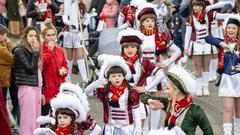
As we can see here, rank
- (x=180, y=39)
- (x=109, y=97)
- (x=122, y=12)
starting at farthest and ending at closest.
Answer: (x=180, y=39)
(x=122, y=12)
(x=109, y=97)

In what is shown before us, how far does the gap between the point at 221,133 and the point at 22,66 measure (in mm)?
2833

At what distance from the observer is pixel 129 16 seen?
37.4 feet

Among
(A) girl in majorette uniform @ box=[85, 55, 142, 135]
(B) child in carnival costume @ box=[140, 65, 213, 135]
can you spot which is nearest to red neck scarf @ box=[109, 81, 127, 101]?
(A) girl in majorette uniform @ box=[85, 55, 142, 135]

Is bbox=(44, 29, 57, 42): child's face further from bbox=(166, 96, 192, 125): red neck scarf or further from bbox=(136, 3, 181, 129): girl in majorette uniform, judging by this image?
bbox=(166, 96, 192, 125): red neck scarf

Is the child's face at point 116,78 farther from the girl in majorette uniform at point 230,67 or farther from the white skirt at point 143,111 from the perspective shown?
the girl in majorette uniform at point 230,67

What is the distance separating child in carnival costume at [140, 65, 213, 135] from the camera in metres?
6.73

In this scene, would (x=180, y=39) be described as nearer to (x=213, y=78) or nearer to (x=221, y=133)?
(x=213, y=78)

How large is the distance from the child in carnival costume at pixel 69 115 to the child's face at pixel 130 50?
135 centimetres

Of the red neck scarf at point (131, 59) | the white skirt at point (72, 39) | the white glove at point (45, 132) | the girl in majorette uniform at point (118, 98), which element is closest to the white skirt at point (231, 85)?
the red neck scarf at point (131, 59)

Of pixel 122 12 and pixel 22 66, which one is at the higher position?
pixel 122 12

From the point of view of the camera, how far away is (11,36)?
1630 cm

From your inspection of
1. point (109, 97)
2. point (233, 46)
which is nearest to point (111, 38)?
point (233, 46)

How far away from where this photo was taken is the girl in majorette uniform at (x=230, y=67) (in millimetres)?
8891

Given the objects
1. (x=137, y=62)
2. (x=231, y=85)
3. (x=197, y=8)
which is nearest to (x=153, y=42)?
(x=137, y=62)
